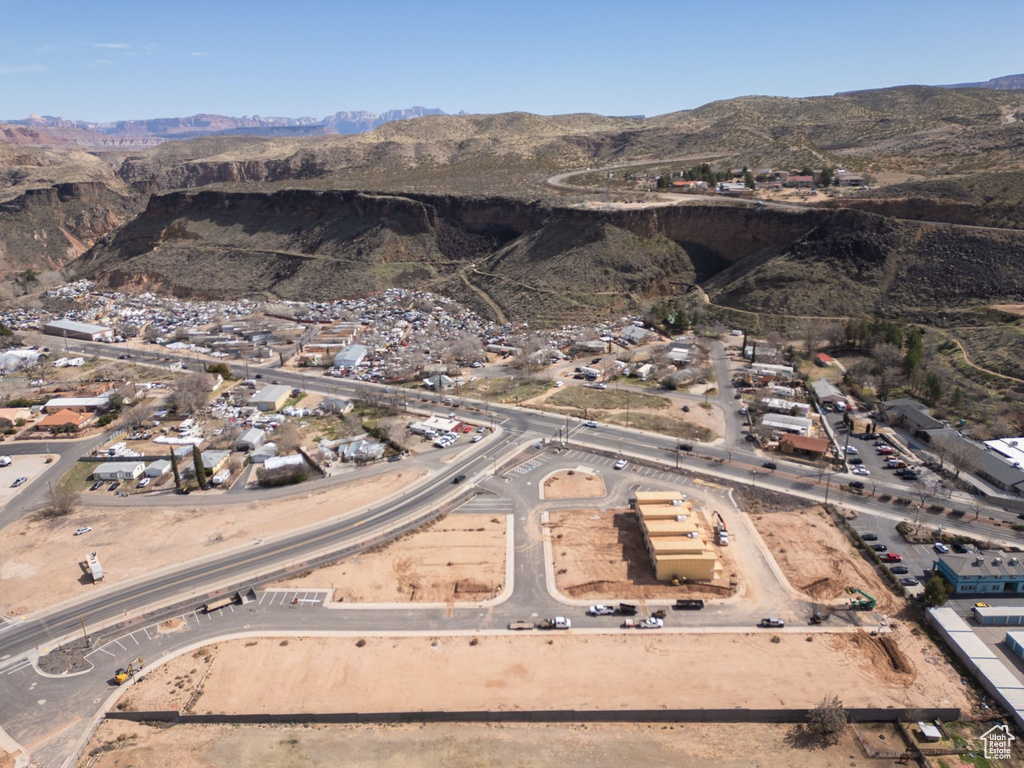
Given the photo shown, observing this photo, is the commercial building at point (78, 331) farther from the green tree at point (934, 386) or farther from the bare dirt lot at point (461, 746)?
the green tree at point (934, 386)

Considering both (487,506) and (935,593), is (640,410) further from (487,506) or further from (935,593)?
(935,593)

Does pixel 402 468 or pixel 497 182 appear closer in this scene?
pixel 402 468

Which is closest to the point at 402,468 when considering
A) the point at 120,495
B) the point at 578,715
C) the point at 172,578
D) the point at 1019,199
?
the point at 172,578

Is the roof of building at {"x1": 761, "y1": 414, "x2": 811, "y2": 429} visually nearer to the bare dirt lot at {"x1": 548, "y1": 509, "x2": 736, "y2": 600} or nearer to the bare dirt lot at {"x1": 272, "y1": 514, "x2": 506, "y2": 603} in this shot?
the bare dirt lot at {"x1": 548, "y1": 509, "x2": 736, "y2": 600}

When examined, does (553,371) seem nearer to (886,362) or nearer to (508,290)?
(508,290)

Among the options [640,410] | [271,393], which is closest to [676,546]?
[640,410]
